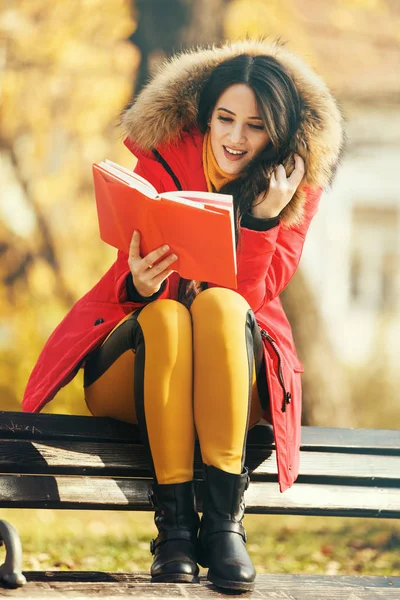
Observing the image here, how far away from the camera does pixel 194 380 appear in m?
2.12

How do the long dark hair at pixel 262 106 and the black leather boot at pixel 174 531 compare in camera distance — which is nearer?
the black leather boot at pixel 174 531

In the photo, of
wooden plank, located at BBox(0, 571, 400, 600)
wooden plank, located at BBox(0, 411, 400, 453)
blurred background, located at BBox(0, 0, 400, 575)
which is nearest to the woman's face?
wooden plank, located at BBox(0, 411, 400, 453)

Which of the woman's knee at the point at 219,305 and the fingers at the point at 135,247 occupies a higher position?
the fingers at the point at 135,247

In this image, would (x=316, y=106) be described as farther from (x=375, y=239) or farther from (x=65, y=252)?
(x=375, y=239)

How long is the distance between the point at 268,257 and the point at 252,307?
141 millimetres

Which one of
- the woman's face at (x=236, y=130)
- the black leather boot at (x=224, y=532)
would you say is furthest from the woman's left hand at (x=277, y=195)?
the black leather boot at (x=224, y=532)

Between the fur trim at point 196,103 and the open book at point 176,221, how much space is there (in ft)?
1.32

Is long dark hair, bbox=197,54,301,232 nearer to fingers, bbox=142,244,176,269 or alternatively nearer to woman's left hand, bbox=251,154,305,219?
woman's left hand, bbox=251,154,305,219

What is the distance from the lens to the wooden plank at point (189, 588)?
1.84m

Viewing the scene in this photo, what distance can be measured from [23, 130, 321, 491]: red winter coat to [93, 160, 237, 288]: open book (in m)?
0.18

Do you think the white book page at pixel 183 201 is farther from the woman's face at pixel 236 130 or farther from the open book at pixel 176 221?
the woman's face at pixel 236 130

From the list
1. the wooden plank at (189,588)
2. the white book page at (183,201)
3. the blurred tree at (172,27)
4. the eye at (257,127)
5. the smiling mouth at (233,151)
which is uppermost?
the blurred tree at (172,27)

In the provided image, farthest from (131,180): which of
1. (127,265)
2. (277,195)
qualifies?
(277,195)

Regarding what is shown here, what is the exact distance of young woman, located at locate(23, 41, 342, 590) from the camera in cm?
209
